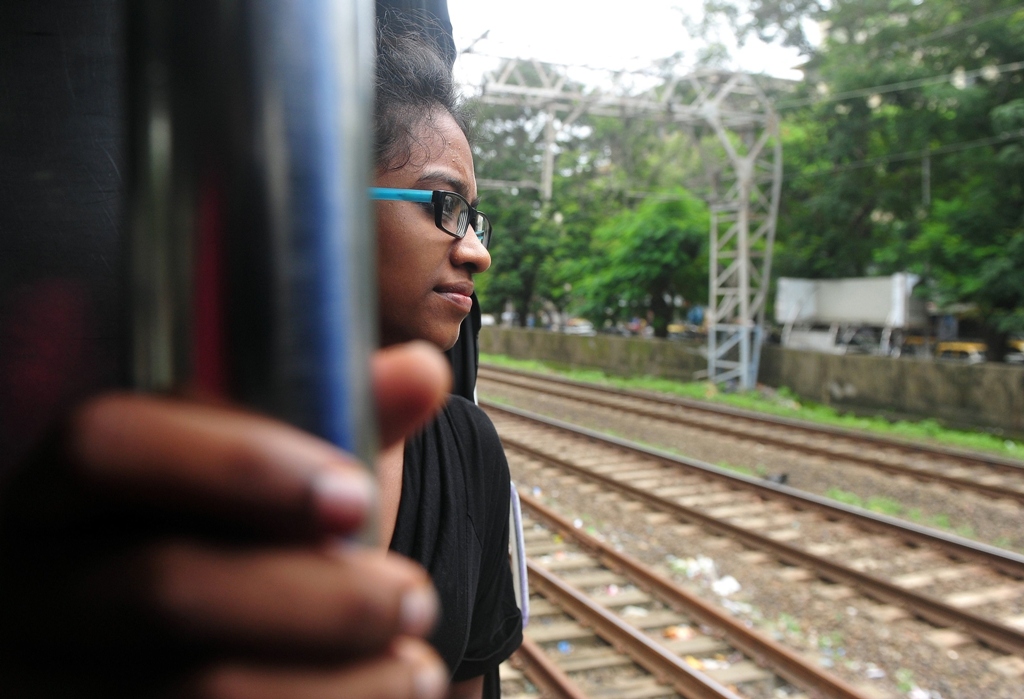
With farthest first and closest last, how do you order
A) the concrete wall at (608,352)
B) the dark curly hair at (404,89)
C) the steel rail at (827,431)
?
the concrete wall at (608,352), the steel rail at (827,431), the dark curly hair at (404,89)

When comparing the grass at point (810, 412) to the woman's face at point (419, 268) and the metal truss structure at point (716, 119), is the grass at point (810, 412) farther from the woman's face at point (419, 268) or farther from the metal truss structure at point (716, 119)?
the woman's face at point (419, 268)

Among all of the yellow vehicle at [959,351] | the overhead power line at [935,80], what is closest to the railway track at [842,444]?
the overhead power line at [935,80]

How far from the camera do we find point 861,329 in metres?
25.4

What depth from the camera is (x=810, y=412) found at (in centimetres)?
1516

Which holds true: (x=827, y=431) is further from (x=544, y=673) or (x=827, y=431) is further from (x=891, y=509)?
(x=544, y=673)

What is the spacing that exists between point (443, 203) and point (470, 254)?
11 cm

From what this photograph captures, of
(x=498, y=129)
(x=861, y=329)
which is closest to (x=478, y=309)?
(x=861, y=329)

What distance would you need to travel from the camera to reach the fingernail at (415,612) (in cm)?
35

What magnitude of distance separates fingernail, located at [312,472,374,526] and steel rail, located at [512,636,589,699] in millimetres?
4221

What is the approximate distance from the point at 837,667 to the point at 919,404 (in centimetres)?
1083

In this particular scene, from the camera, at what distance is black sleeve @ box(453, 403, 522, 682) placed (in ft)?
5.16

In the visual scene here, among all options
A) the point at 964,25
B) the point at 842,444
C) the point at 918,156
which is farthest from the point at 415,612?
the point at 964,25

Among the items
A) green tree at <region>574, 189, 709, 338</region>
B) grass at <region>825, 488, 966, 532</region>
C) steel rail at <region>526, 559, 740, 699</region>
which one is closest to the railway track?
grass at <region>825, 488, 966, 532</region>

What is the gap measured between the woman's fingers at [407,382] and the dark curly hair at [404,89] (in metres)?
1.14
